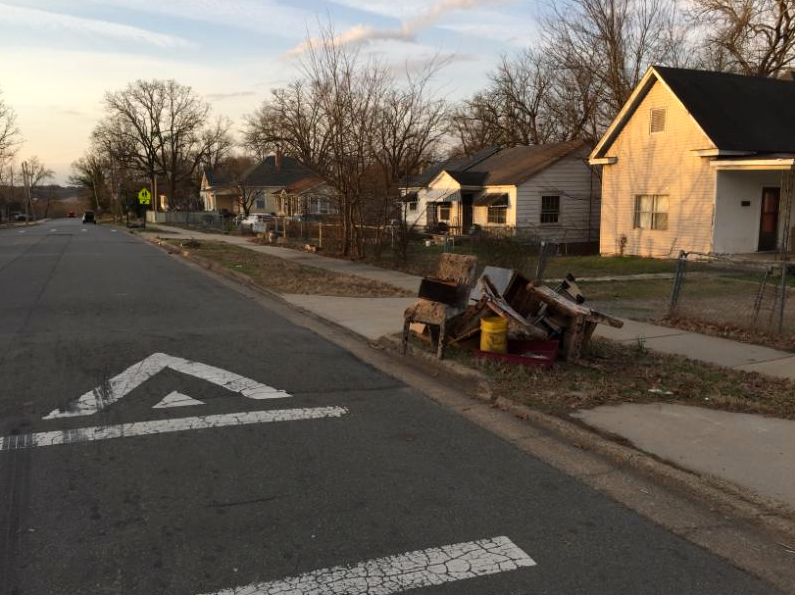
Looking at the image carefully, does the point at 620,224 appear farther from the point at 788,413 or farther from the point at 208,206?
the point at 208,206

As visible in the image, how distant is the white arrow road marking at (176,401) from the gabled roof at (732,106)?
63.5 feet

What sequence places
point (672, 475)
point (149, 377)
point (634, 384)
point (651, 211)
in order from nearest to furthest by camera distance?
point (672, 475), point (634, 384), point (149, 377), point (651, 211)

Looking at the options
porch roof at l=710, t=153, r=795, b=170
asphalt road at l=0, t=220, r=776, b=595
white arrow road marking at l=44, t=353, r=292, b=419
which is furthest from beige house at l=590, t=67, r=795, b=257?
white arrow road marking at l=44, t=353, r=292, b=419

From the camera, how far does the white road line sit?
321 cm

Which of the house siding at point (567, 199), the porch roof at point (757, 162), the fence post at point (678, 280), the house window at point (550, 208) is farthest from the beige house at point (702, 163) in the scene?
the fence post at point (678, 280)

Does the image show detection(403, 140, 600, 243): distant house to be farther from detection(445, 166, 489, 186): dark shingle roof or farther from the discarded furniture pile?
the discarded furniture pile

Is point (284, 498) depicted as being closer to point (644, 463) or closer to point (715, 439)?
point (644, 463)

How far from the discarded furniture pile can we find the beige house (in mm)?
15025

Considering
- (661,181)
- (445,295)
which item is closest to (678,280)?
(445,295)

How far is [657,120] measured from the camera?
23172 millimetres

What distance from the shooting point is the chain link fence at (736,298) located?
930 cm

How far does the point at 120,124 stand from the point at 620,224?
69.3m

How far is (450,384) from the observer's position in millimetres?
7086

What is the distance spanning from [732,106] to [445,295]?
64.3 ft
